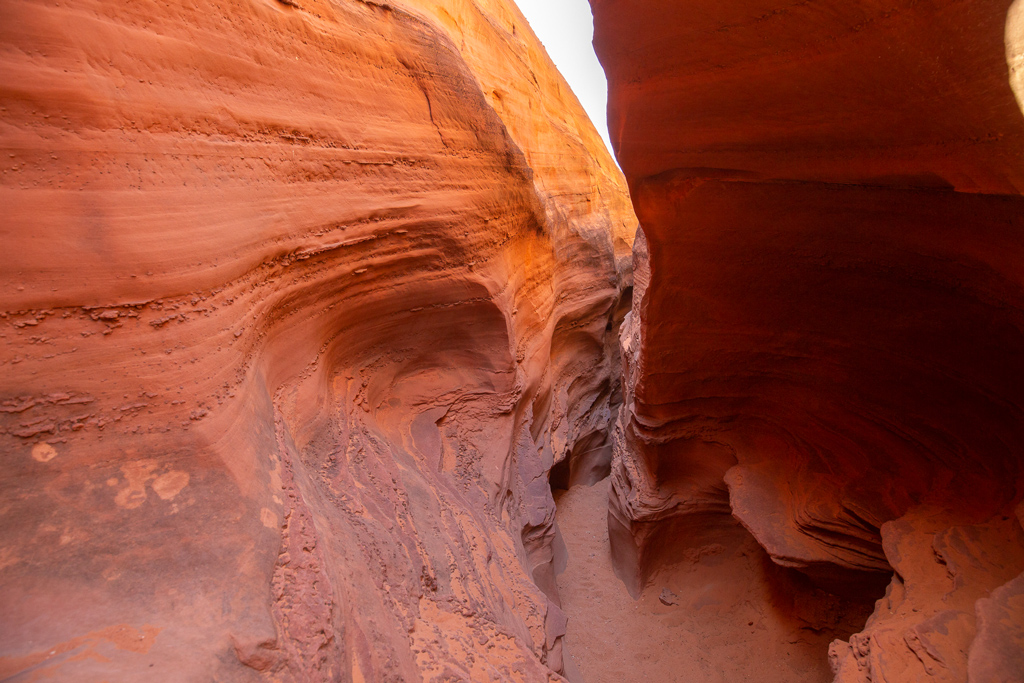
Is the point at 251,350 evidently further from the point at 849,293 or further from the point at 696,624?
the point at 696,624

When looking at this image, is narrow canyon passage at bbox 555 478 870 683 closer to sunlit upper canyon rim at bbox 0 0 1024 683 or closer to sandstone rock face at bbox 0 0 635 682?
sunlit upper canyon rim at bbox 0 0 1024 683

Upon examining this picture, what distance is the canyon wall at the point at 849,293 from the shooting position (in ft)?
7.13

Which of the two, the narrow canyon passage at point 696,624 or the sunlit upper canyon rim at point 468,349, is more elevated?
the sunlit upper canyon rim at point 468,349

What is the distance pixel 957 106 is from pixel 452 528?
9.70 feet

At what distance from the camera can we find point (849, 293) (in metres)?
3.48

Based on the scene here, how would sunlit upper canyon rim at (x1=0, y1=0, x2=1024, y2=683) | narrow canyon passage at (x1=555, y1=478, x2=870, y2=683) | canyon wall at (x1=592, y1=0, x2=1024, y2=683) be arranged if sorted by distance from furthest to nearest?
narrow canyon passage at (x1=555, y1=478, x2=870, y2=683)
canyon wall at (x1=592, y1=0, x2=1024, y2=683)
sunlit upper canyon rim at (x1=0, y1=0, x2=1024, y2=683)

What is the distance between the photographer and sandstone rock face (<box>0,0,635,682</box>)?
1.62m

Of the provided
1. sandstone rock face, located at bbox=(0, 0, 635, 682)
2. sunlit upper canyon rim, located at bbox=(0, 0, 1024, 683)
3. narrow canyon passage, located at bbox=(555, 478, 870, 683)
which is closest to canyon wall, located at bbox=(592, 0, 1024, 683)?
sunlit upper canyon rim, located at bbox=(0, 0, 1024, 683)

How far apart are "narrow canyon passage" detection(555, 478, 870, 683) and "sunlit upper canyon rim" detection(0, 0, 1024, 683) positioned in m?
0.03

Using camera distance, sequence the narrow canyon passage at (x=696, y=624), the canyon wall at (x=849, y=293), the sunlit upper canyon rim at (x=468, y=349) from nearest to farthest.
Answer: the sunlit upper canyon rim at (x=468, y=349), the canyon wall at (x=849, y=293), the narrow canyon passage at (x=696, y=624)

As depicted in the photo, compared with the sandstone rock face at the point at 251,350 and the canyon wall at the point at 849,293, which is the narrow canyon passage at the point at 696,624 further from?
the sandstone rock face at the point at 251,350

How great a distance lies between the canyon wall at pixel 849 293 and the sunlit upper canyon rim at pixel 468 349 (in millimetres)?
19

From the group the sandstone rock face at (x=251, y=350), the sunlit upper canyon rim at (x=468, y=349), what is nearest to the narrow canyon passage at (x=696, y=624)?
the sunlit upper canyon rim at (x=468, y=349)

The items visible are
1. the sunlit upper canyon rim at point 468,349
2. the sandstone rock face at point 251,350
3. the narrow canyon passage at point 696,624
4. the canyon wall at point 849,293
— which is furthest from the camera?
the narrow canyon passage at point 696,624
